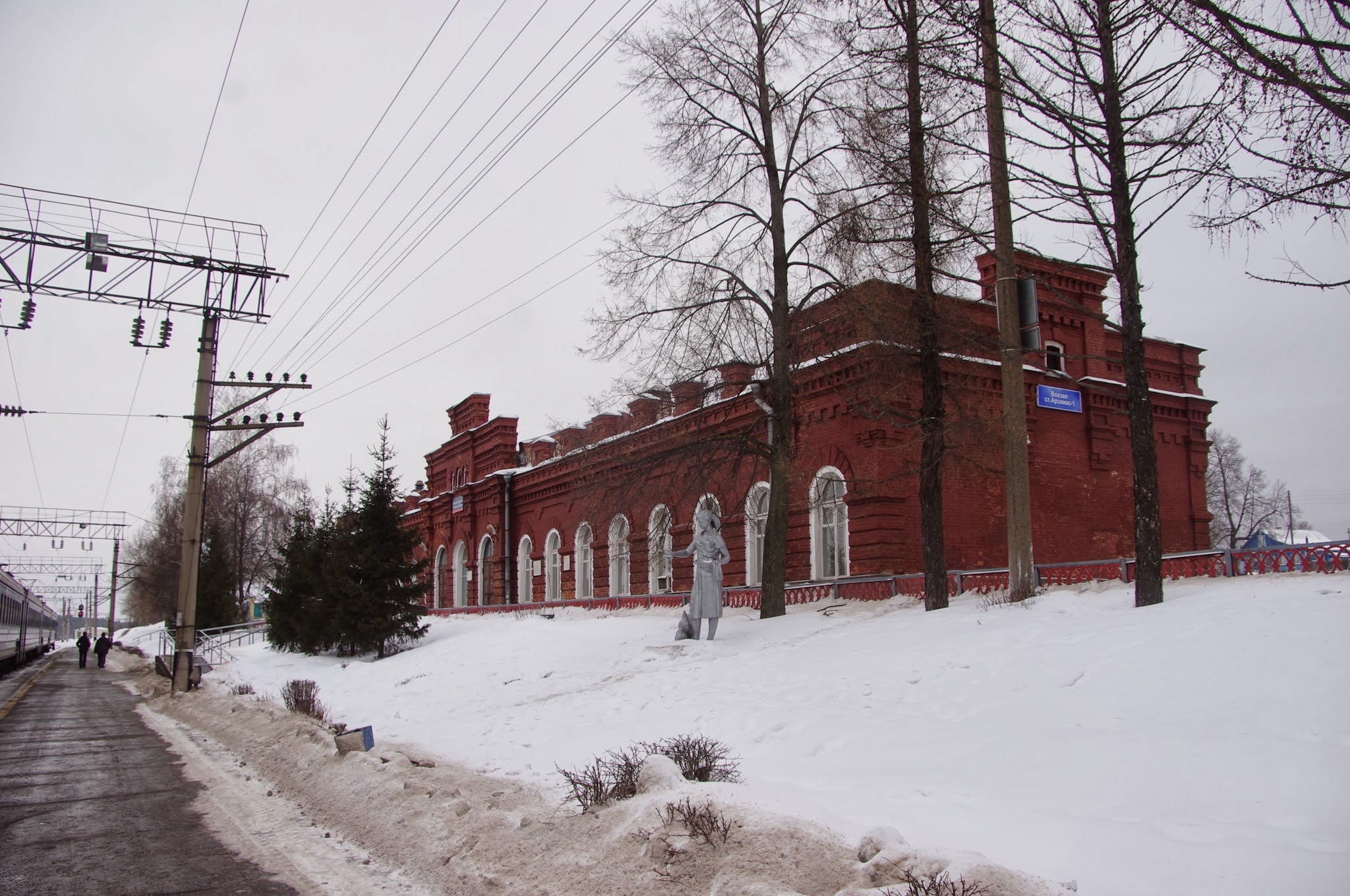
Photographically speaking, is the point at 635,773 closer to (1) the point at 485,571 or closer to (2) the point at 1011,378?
(2) the point at 1011,378

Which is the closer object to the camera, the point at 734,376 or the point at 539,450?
the point at 734,376

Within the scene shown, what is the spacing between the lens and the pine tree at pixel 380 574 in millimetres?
21797

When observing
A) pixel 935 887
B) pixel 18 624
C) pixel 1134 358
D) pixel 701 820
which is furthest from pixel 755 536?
pixel 18 624

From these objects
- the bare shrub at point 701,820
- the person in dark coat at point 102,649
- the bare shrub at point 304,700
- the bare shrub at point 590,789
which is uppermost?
the bare shrub at point 701,820

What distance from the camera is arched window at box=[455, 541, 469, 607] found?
3773 cm

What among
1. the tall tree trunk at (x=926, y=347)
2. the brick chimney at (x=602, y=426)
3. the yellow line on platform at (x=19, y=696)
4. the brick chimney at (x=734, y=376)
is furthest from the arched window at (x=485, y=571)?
the tall tree trunk at (x=926, y=347)

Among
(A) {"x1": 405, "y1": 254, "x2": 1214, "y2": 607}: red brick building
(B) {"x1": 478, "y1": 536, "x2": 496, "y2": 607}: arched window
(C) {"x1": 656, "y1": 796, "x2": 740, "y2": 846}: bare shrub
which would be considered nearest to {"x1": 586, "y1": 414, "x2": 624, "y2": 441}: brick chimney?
(A) {"x1": 405, "y1": 254, "x2": 1214, "y2": 607}: red brick building

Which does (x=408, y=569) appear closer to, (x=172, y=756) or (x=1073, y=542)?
(x=172, y=756)

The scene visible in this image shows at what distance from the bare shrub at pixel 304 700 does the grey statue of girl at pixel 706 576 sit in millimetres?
5439

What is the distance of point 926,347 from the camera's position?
13.8 m

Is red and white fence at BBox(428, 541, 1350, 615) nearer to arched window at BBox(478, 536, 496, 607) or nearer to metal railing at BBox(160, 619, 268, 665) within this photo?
arched window at BBox(478, 536, 496, 607)

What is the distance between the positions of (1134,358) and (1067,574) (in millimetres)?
4572

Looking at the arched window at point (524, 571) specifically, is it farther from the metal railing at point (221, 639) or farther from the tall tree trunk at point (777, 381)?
the tall tree trunk at point (777, 381)

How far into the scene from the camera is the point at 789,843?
15.5ft
